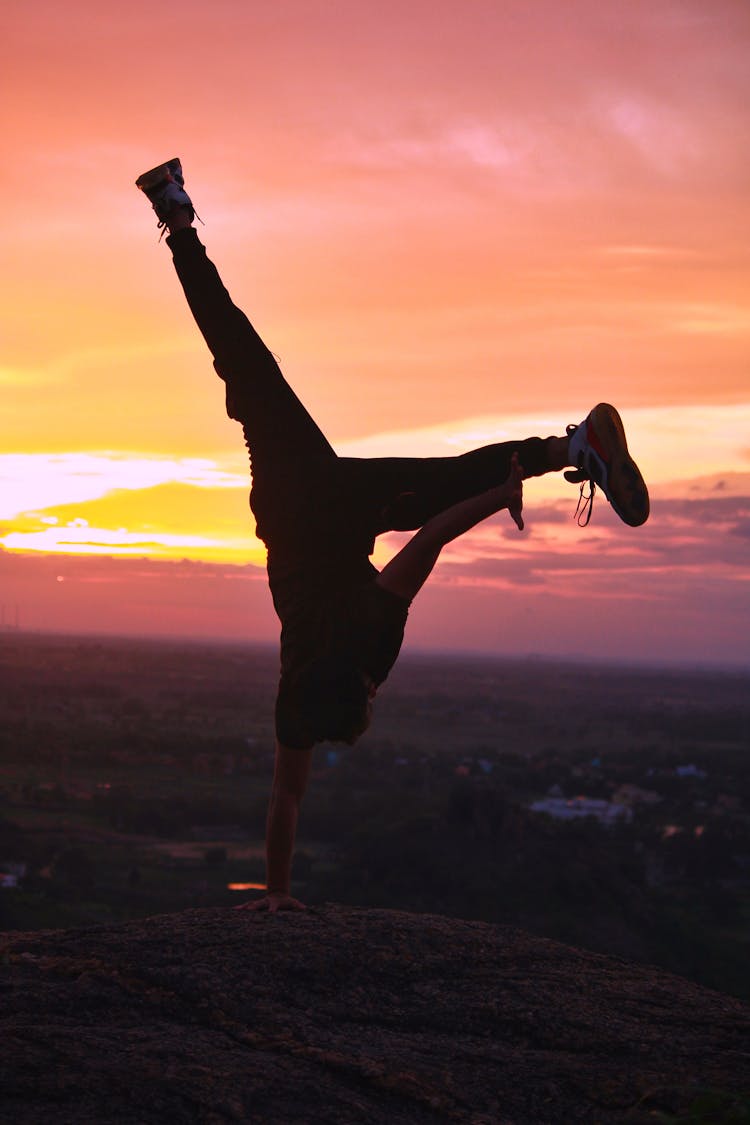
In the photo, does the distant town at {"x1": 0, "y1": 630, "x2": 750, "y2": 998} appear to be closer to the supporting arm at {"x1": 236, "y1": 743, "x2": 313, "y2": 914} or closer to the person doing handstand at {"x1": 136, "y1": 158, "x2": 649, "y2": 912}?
the supporting arm at {"x1": 236, "y1": 743, "x2": 313, "y2": 914}

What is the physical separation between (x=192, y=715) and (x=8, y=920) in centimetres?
7391

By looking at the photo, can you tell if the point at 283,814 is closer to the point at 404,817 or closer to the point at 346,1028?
the point at 346,1028

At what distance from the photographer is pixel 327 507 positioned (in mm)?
6109

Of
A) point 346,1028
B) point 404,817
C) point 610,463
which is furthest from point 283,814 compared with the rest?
point 404,817

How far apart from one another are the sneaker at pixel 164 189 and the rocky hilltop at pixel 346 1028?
3633 mm

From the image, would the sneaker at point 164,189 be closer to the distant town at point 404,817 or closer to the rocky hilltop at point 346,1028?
the rocky hilltop at point 346,1028

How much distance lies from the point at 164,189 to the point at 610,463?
109 inches

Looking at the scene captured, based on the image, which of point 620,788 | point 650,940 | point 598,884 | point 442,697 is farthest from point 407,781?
point 442,697

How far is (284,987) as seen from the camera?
525 cm

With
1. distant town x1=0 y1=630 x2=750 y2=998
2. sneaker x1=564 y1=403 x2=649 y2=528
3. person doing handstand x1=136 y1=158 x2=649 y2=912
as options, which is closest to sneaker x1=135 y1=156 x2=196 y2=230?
person doing handstand x1=136 y1=158 x2=649 y2=912

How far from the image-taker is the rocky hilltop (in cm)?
420

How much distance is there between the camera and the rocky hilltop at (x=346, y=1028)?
4195 millimetres

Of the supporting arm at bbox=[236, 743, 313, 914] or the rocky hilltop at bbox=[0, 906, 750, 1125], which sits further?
the supporting arm at bbox=[236, 743, 313, 914]

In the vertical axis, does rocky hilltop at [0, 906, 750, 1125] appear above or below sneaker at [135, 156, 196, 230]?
below
